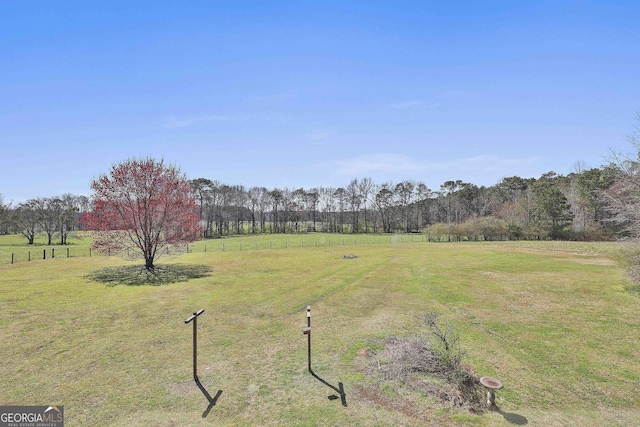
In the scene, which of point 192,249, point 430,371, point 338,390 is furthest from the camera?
point 192,249

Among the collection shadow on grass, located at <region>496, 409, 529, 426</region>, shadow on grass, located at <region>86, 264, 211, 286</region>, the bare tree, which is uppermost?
the bare tree

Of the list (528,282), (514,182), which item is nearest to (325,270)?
(528,282)

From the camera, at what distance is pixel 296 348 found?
9.21m

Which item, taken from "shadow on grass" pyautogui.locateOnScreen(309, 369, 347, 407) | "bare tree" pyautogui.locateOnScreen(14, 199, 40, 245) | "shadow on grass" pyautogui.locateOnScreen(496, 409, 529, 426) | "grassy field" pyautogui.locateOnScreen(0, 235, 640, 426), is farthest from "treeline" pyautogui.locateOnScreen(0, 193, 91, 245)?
"shadow on grass" pyautogui.locateOnScreen(496, 409, 529, 426)

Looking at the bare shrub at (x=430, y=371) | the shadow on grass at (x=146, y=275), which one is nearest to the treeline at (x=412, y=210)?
the shadow on grass at (x=146, y=275)

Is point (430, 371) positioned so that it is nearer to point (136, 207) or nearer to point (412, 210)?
point (136, 207)

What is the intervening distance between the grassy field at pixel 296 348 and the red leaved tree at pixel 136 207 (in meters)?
4.29

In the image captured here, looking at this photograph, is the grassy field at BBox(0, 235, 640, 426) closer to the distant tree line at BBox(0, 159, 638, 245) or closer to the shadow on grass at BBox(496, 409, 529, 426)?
the shadow on grass at BBox(496, 409, 529, 426)

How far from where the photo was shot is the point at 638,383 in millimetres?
7301

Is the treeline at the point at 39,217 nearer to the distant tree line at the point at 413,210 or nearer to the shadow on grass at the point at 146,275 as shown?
the distant tree line at the point at 413,210

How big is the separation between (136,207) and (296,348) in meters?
18.4

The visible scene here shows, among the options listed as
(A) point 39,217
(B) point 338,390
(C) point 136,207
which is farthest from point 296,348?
(A) point 39,217

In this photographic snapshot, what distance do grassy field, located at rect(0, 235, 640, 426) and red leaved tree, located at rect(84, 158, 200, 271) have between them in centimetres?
429

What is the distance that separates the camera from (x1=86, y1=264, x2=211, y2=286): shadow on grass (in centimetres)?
1914
